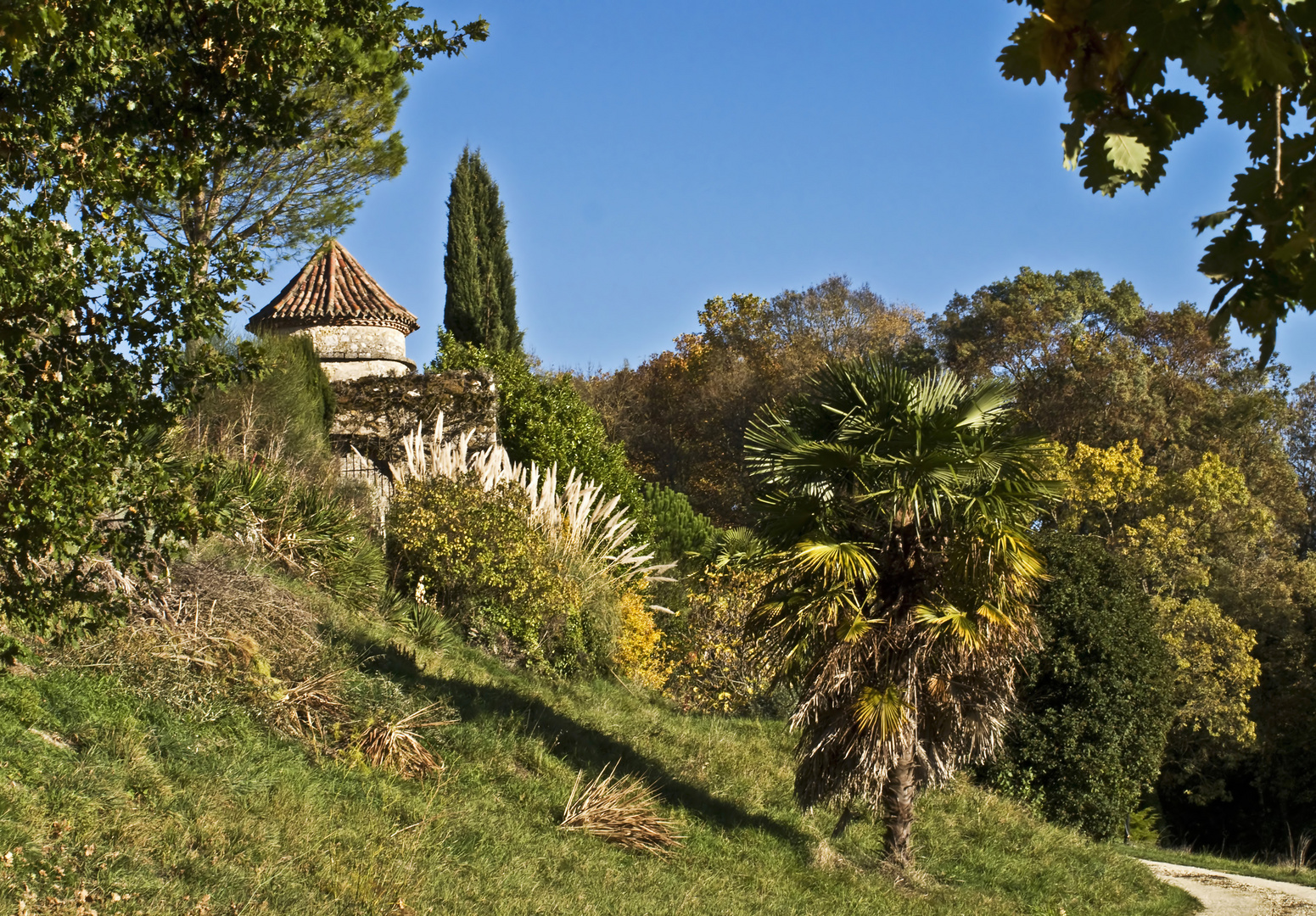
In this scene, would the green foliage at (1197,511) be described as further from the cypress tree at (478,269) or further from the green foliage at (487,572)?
the green foliage at (487,572)

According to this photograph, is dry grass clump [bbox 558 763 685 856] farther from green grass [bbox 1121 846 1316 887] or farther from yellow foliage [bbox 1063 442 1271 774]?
yellow foliage [bbox 1063 442 1271 774]

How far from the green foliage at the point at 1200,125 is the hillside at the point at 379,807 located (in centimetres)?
501

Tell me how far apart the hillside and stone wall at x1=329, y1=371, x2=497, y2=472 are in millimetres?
5564

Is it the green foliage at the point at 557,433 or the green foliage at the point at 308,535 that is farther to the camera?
the green foliage at the point at 557,433

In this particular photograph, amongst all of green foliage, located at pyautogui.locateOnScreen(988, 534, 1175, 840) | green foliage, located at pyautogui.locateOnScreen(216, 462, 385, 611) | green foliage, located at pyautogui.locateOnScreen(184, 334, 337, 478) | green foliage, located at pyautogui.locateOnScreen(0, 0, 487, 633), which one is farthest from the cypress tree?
green foliage, located at pyautogui.locateOnScreen(0, 0, 487, 633)

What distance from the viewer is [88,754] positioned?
6.47 m

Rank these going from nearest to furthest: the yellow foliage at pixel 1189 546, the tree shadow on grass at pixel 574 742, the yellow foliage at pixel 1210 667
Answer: the tree shadow on grass at pixel 574 742, the yellow foliage at pixel 1210 667, the yellow foliage at pixel 1189 546

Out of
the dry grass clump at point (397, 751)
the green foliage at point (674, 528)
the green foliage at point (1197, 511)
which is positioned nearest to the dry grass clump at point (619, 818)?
the dry grass clump at point (397, 751)

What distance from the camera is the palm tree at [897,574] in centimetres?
923

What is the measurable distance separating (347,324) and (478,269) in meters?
9.21

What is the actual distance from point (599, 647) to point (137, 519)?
9.89 meters

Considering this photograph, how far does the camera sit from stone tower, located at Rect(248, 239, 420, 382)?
2412 cm

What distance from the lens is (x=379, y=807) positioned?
762cm

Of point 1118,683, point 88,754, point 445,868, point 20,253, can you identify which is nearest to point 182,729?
point 88,754
